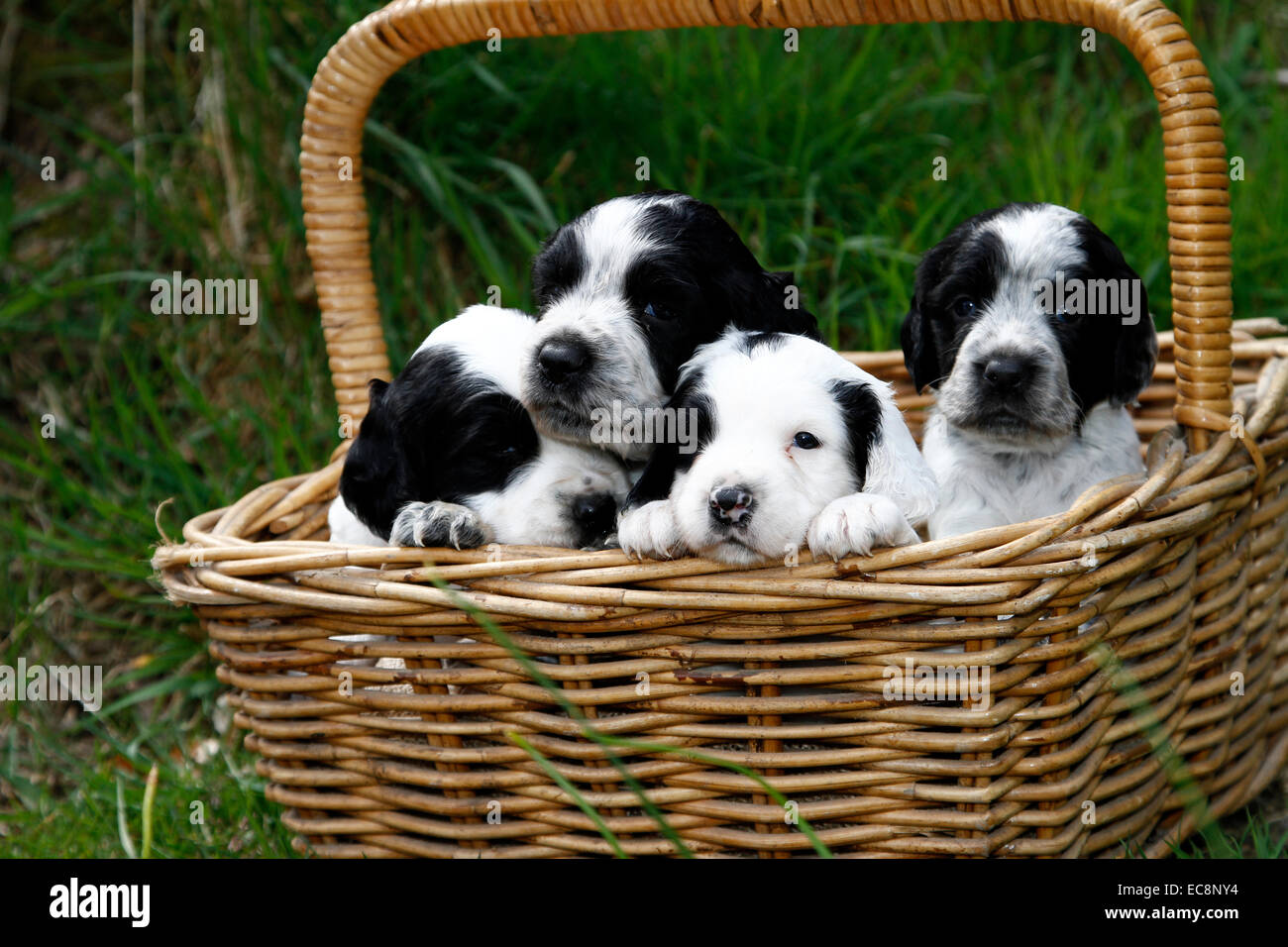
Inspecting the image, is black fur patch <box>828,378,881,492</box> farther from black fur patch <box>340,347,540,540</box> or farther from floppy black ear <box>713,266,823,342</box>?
black fur patch <box>340,347,540,540</box>

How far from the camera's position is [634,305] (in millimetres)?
3186

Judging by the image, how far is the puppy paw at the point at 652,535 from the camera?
8.86 feet

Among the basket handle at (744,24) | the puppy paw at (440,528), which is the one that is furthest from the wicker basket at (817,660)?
the puppy paw at (440,528)

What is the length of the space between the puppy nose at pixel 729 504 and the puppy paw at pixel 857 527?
0.52 feet

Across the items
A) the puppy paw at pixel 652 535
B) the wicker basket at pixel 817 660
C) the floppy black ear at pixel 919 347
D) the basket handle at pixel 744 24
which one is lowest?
the wicker basket at pixel 817 660

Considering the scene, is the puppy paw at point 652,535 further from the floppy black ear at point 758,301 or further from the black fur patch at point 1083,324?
the black fur patch at point 1083,324

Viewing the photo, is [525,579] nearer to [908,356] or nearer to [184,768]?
[908,356]

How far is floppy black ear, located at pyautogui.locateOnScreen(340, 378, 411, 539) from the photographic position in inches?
128

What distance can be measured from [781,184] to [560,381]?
2.98 meters

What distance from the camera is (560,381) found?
3020mm

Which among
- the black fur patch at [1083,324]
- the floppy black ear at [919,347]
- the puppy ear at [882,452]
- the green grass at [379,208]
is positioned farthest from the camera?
the green grass at [379,208]

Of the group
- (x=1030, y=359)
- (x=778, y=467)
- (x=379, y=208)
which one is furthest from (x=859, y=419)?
(x=379, y=208)

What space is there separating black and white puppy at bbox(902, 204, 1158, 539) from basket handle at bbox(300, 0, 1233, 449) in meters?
0.19

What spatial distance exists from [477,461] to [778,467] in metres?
0.86
